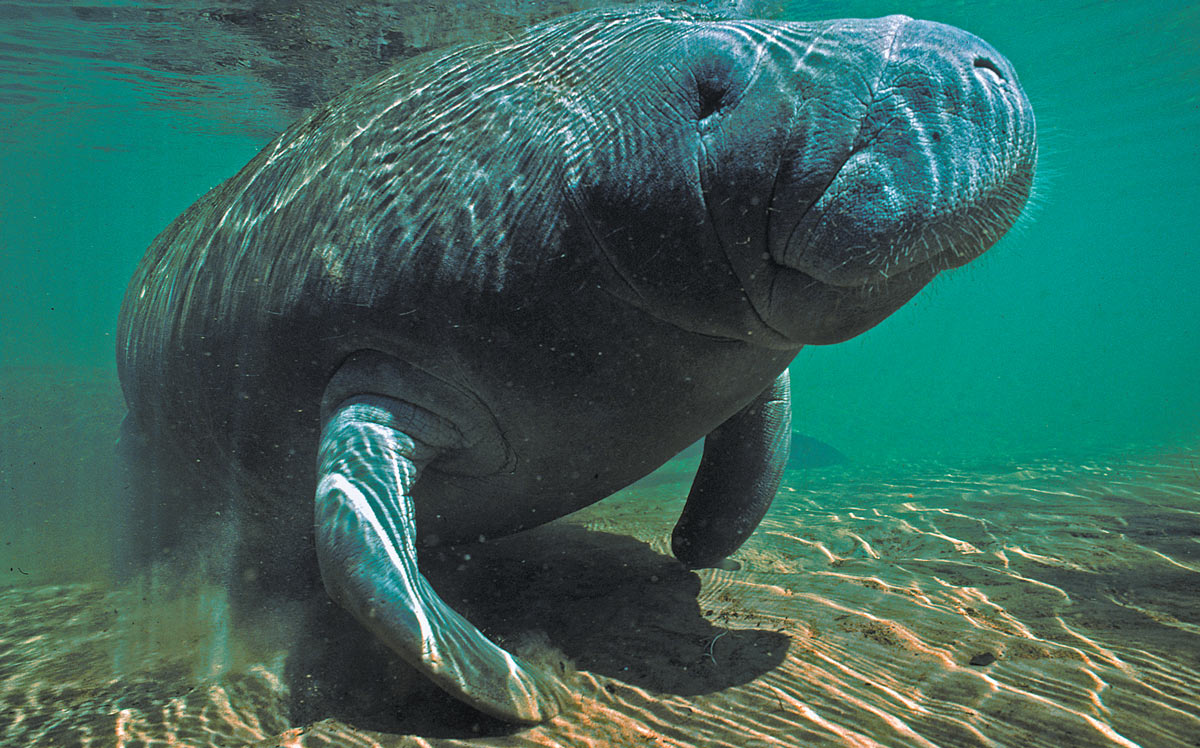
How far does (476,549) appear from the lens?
448cm

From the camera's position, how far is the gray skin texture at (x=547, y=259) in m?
1.80

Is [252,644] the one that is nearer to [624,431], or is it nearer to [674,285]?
[624,431]

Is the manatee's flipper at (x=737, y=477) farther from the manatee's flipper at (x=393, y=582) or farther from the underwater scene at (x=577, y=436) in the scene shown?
the manatee's flipper at (x=393, y=582)

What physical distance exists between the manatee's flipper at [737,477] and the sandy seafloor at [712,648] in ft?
0.61

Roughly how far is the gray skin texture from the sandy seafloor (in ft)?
1.58

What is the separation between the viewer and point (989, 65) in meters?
1.82

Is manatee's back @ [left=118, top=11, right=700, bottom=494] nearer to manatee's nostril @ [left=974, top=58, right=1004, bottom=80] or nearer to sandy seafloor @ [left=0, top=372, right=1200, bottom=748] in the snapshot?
manatee's nostril @ [left=974, top=58, right=1004, bottom=80]

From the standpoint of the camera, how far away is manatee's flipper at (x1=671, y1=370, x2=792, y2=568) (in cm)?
388

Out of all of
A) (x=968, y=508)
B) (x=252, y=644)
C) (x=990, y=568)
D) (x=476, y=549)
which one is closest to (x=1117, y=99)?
(x=968, y=508)

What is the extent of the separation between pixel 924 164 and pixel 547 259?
3.83 ft

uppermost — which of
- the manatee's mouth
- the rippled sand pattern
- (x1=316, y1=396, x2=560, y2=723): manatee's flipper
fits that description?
the manatee's mouth

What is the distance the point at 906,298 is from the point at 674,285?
70 centimetres

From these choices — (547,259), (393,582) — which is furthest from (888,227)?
(393,582)

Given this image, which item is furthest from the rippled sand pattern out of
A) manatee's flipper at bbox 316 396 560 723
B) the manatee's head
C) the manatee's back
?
the manatee's head
